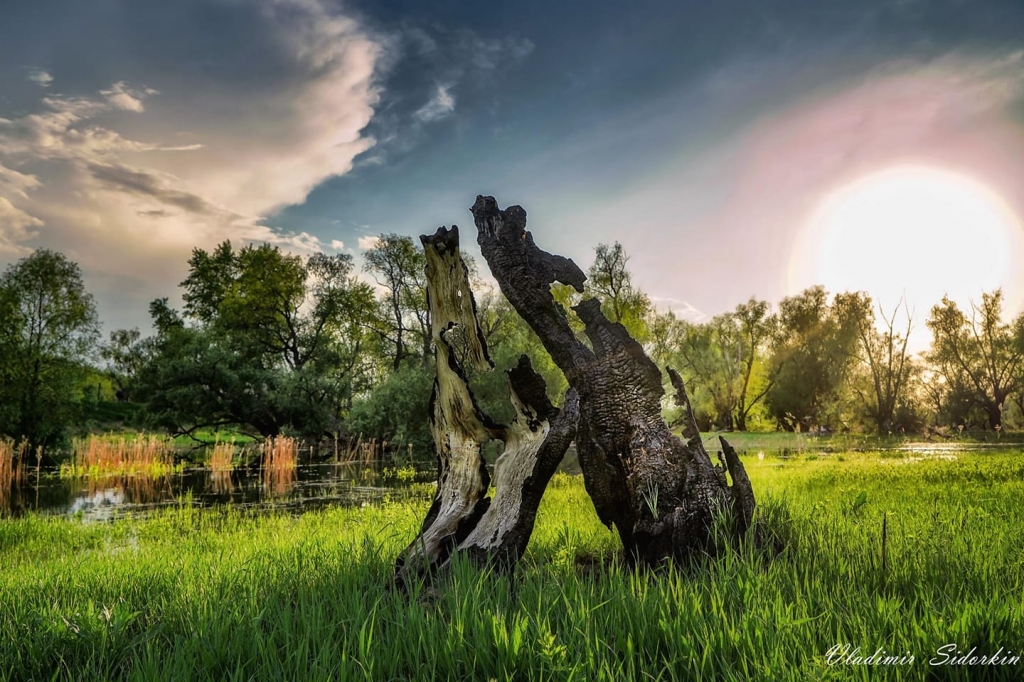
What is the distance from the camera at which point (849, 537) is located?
4957 millimetres

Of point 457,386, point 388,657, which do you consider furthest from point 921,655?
point 457,386

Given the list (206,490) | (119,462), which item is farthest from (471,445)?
(119,462)

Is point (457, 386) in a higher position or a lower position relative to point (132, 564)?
higher

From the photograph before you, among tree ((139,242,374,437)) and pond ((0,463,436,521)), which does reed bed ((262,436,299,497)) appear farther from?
tree ((139,242,374,437))

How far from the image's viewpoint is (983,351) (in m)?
36.3

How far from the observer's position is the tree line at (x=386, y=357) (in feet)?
101

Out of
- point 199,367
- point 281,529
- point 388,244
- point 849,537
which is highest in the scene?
point 388,244

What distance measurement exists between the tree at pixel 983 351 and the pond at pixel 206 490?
3466cm

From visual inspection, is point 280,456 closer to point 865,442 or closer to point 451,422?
point 451,422

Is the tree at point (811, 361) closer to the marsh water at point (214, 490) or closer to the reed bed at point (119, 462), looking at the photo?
the marsh water at point (214, 490)

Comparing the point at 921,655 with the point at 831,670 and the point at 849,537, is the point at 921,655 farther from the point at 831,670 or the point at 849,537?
the point at 849,537

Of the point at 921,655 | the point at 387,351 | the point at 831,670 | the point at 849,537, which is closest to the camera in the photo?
the point at 831,670

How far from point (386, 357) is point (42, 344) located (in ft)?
72.2

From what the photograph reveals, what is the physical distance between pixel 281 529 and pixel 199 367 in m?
26.7
